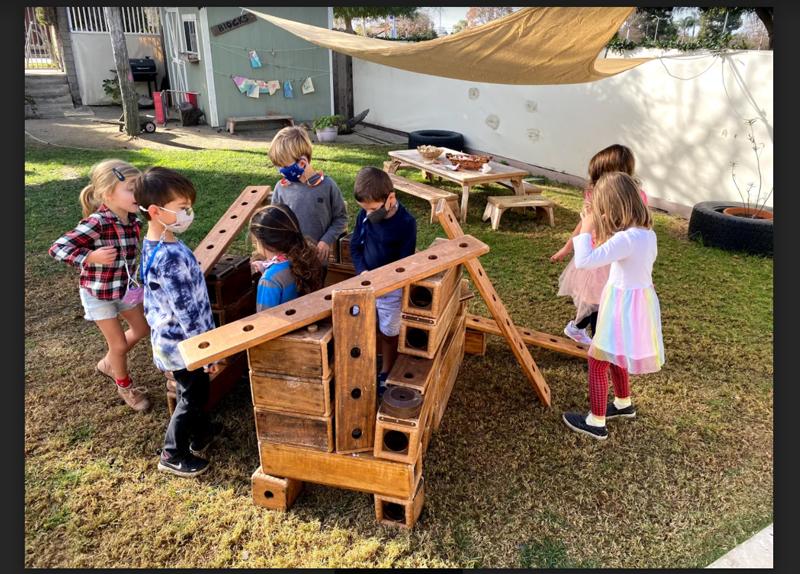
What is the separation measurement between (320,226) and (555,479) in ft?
6.73

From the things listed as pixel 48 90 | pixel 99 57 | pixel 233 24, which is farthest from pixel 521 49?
pixel 48 90

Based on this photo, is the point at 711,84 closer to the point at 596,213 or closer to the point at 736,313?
the point at 736,313

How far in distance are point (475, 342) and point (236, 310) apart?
172 cm

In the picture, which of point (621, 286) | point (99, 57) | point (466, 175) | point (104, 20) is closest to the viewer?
point (621, 286)

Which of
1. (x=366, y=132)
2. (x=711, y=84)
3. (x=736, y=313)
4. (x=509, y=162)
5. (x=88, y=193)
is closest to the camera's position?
(x=88, y=193)

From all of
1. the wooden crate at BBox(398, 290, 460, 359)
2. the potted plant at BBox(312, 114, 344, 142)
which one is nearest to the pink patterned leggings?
the wooden crate at BBox(398, 290, 460, 359)

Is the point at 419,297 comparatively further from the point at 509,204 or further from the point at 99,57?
the point at 99,57

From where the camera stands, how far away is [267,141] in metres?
12.3

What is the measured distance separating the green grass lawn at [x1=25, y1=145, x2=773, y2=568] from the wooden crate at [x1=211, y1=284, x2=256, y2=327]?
520 mm

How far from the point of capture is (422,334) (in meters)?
2.87

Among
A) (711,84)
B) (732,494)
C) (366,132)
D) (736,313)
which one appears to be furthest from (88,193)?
(366,132)

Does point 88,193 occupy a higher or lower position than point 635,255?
higher

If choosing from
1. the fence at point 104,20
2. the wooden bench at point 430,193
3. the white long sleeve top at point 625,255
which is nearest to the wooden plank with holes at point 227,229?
the white long sleeve top at point 625,255

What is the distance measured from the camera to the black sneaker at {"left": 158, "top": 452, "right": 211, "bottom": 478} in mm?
2799
